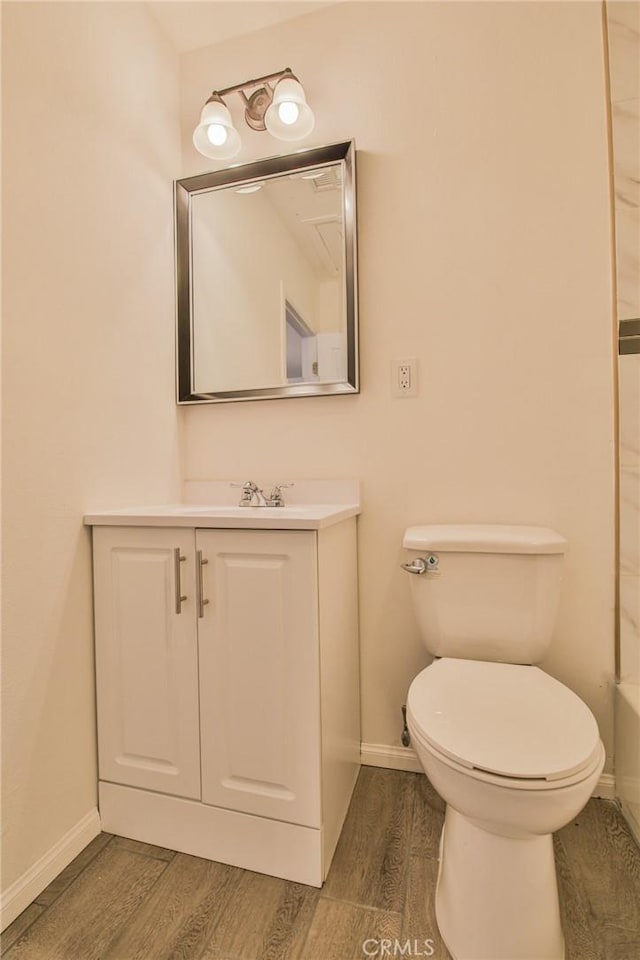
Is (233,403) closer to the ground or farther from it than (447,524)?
farther from it

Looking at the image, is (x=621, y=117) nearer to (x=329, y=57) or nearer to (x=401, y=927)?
(x=329, y=57)

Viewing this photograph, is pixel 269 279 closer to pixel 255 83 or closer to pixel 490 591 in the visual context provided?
pixel 255 83

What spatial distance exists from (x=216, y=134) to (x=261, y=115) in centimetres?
18

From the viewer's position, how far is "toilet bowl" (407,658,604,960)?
72 centimetres

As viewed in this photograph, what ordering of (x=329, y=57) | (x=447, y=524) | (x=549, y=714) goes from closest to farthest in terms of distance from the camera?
(x=549, y=714), (x=447, y=524), (x=329, y=57)

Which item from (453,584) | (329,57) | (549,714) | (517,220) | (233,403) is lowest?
(549,714)

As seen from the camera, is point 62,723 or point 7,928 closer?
point 7,928

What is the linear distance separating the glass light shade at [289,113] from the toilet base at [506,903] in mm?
1859

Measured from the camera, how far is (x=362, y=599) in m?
1.42

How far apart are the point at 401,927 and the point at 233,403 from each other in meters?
1.42

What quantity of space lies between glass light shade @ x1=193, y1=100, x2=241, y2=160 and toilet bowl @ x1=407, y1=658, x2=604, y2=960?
171 cm

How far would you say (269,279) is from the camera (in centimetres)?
149

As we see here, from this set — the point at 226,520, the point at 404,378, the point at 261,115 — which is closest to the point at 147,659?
the point at 226,520

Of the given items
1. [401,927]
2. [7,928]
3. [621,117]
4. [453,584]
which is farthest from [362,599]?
[621,117]
